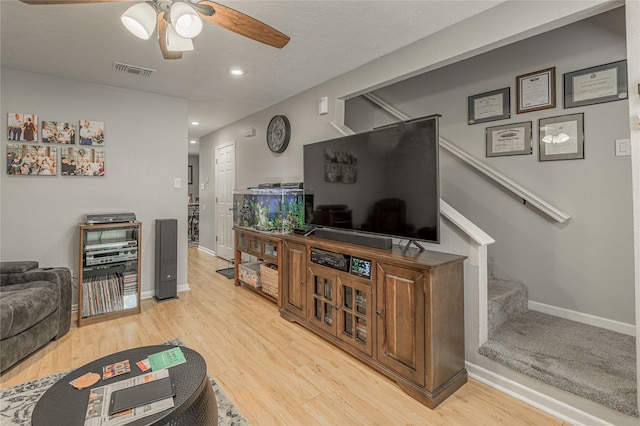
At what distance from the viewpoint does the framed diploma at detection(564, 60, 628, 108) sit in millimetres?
2219

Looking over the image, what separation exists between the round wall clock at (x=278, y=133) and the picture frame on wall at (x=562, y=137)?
2.66 metres

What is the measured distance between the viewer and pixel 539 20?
1.81 meters

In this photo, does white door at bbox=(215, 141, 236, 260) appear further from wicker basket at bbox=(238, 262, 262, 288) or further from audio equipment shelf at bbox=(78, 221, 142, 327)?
audio equipment shelf at bbox=(78, 221, 142, 327)

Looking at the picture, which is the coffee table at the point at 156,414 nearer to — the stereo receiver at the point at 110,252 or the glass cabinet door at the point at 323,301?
the glass cabinet door at the point at 323,301

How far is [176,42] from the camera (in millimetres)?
1798

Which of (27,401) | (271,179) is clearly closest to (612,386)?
(27,401)

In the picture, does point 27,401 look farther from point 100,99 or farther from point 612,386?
point 612,386

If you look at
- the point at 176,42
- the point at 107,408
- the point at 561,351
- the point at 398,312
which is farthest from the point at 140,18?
the point at 561,351

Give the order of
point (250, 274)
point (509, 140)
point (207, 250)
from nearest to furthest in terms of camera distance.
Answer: point (509, 140) → point (250, 274) → point (207, 250)

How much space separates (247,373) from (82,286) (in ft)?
6.64

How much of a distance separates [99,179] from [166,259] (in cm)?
113

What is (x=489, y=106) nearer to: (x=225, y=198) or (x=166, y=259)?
(x=166, y=259)

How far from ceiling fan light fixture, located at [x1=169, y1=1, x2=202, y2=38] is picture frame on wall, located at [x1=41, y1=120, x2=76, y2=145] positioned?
2529 millimetres

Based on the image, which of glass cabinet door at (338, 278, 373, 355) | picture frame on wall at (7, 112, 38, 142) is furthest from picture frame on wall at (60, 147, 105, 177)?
glass cabinet door at (338, 278, 373, 355)
